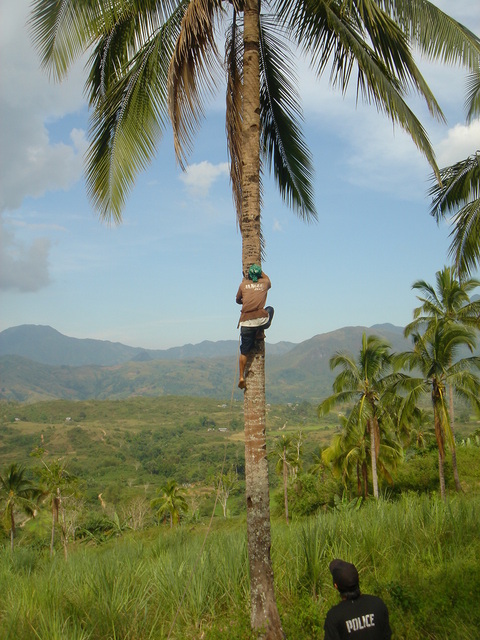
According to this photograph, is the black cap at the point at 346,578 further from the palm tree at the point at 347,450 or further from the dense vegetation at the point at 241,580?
the palm tree at the point at 347,450

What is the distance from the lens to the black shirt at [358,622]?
10.2 ft

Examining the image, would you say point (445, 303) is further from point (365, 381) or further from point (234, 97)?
point (234, 97)

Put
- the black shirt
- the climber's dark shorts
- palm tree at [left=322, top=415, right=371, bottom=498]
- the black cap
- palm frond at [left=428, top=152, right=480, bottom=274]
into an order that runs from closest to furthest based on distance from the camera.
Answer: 1. the black shirt
2. the black cap
3. the climber's dark shorts
4. palm frond at [left=428, top=152, right=480, bottom=274]
5. palm tree at [left=322, top=415, right=371, bottom=498]

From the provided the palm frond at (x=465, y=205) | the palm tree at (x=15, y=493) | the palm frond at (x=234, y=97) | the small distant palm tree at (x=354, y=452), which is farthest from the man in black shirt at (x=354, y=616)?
the palm tree at (x=15, y=493)

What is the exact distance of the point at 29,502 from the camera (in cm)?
3175

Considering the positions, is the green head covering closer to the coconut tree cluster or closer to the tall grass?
the tall grass

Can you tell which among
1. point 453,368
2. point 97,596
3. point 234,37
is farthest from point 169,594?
point 453,368

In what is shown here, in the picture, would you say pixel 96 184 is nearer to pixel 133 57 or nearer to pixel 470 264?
pixel 133 57

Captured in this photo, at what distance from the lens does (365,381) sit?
24438 millimetres

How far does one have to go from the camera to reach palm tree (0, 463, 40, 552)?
31.2 meters

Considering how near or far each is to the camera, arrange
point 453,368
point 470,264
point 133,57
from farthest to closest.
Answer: point 453,368 < point 470,264 < point 133,57

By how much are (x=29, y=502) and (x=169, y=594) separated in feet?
99.9

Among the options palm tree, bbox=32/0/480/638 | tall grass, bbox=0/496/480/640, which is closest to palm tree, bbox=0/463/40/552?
tall grass, bbox=0/496/480/640

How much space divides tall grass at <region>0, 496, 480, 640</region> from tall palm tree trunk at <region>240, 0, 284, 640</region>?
365 mm
